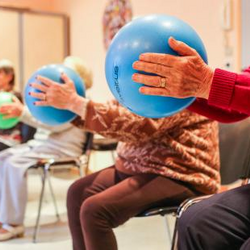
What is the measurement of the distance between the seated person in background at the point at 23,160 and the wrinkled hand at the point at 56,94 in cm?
63

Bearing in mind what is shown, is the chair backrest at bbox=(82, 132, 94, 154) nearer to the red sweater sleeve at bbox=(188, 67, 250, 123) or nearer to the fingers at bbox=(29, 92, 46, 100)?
the fingers at bbox=(29, 92, 46, 100)

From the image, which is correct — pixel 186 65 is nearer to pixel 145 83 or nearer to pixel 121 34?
pixel 145 83

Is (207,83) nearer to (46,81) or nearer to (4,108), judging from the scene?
(46,81)

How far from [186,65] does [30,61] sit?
413 centimetres

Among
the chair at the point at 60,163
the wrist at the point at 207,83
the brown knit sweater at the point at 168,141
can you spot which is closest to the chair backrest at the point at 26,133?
the chair at the point at 60,163

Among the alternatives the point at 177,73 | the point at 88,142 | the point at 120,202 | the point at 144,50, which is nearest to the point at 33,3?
the point at 88,142

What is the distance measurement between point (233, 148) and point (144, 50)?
0.84 meters

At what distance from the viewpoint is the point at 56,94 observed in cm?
154

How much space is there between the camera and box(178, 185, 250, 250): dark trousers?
3.18 ft

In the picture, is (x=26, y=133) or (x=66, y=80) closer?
(x=66, y=80)

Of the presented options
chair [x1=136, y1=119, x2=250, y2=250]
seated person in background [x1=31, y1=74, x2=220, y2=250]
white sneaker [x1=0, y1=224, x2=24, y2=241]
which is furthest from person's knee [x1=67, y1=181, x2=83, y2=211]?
white sneaker [x1=0, y1=224, x2=24, y2=241]

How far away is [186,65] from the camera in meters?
0.91

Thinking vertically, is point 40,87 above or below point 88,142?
above

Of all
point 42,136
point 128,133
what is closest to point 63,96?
point 128,133
